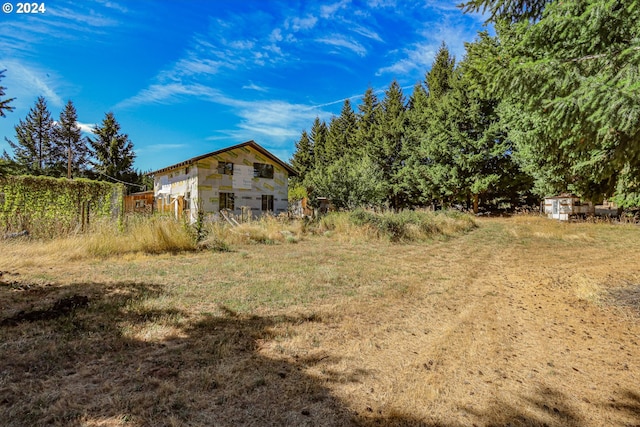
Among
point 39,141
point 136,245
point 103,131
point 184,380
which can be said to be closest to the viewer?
point 184,380

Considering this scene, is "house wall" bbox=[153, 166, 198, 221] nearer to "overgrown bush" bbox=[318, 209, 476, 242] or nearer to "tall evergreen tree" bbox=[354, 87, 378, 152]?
"overgrown bush" bbox=[318, 209, 476, 242]

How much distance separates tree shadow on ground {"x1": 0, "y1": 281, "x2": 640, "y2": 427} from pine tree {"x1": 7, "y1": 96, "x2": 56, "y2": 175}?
40.4m

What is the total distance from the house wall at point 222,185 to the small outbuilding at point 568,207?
1866 cm

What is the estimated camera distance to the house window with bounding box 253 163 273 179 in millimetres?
20484

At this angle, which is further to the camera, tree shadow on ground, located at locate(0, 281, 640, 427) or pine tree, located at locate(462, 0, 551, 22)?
pine tree, located at locate(462, 0, 551, 22)

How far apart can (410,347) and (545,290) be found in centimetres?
358

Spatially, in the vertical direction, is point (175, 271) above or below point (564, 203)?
below

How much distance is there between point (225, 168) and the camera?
19.1 metres

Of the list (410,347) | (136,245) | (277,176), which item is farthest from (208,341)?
(277,176)

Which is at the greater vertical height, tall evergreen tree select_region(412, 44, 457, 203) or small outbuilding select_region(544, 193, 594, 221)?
tall evergreen tree select_region(412, 44, 457, 203)

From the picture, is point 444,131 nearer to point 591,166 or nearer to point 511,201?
point 511,201

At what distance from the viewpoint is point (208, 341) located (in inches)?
117

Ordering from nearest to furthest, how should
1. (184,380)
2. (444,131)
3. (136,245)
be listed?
(184,380), (136,245), (444,131)

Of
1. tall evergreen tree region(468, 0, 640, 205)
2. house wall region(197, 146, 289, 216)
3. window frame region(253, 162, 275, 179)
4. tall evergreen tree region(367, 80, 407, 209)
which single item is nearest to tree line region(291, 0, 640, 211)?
tall evergreen tree region(468, 0, 640, 205)
